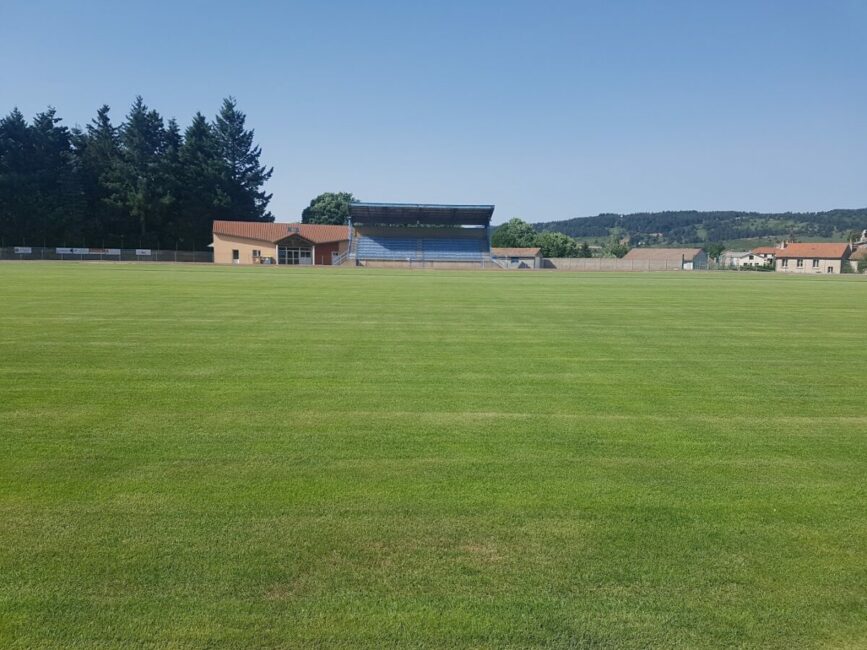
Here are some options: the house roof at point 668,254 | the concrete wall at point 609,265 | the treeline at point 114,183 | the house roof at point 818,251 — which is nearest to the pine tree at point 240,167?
the treeline at point 114,183

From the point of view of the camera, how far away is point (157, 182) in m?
85.9

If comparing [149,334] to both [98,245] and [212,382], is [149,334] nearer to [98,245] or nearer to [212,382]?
[212,382]

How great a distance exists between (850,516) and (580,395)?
3.83 metres

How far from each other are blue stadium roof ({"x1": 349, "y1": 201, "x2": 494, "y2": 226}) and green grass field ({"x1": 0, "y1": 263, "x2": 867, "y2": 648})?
6836 cm

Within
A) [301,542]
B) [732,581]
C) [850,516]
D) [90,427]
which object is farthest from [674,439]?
[90,427]

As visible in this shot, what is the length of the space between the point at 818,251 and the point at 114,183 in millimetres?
113593

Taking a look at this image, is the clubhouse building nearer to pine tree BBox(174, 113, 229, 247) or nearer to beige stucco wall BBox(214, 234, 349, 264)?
beige stucco wall BBox(214, 234, 349, 264)

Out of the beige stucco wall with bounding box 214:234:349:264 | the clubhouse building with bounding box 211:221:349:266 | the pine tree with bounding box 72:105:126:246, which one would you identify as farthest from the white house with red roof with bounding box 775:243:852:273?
the pine tree with bounding box 72:105:126:246

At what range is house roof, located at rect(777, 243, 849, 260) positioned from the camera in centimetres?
11200

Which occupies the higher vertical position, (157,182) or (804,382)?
(157,182)

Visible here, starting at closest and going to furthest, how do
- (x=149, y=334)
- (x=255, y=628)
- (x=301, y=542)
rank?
(x=255, y=628) < (x=301, y=542) < (x=149, y=334)

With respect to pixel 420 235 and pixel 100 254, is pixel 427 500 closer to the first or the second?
pixel 420 235

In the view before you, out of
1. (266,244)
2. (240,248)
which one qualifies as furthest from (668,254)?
(240,248)

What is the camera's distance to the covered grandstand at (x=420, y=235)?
256 feet
